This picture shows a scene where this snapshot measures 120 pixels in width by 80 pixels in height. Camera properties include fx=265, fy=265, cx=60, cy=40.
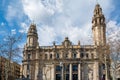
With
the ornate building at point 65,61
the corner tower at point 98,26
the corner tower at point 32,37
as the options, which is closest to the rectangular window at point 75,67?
the ornate building at point 65,61

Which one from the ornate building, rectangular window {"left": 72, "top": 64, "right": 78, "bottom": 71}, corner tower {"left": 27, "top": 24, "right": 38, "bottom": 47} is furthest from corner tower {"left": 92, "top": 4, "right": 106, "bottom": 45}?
corner tower {"left": 27, "top": 24, "right": 38, "bottom": 47}

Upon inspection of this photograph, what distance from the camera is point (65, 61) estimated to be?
93250 millimetres

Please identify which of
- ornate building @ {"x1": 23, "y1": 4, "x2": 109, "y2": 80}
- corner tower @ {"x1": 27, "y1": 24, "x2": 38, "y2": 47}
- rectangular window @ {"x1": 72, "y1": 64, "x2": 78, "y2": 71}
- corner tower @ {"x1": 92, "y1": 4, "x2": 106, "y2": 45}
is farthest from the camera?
corner tower @ {"x1": 27, "y1": 24, "x2": 38, "y2": 47}

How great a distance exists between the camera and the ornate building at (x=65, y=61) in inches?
3691

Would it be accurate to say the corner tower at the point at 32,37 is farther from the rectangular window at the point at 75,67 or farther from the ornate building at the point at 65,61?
the rectangular window at the point at 75,67

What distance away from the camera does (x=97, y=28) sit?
97688mm

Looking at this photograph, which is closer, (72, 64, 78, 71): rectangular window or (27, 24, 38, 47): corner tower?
(72, 64, 78, 71): rectangular window

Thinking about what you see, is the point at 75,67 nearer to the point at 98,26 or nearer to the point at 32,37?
the point at 98,26

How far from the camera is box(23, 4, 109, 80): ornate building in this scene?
308ft

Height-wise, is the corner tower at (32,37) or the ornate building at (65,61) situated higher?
the corner tower at (32,37)

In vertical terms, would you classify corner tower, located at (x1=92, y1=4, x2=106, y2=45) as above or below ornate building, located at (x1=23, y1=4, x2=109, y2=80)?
above

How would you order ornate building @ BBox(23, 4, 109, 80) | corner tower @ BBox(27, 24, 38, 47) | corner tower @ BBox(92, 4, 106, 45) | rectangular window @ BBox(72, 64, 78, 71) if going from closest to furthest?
ornate building @ BBox(23, 4, 109, 80), rectangular window @ BBox(72, 64, 78, 71), corner tower @ BBox(92, 4, 106, 45), corner tower @ BBox(27, 24, 38, 47)

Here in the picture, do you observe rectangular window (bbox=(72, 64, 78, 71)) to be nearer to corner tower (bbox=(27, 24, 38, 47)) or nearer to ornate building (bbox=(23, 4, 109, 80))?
ornate building (bbox=(23, 4, 109, 80))

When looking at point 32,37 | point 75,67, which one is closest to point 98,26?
point 75,67
